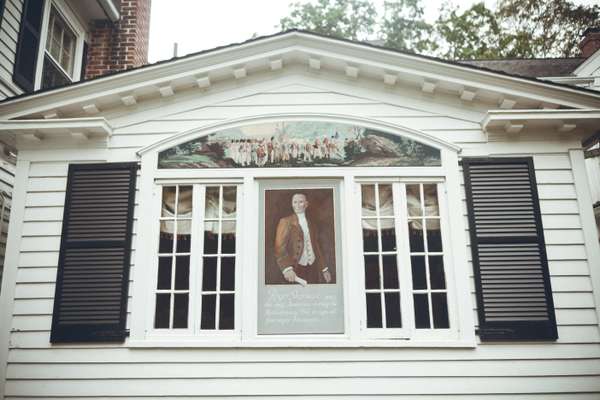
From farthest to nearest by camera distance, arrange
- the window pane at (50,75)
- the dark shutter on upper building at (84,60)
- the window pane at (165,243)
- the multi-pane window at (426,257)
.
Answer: the dark shutter on upper building at (84,60)
the window pane at (50,75)
the window pane at (165,243)
the multi-pane window at (426,257)

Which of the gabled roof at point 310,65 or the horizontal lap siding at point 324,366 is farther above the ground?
the gabled roof at point 310,65

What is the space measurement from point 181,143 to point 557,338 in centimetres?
486

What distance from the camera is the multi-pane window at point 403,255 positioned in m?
5.41

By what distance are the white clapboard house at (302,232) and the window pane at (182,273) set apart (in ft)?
0.04

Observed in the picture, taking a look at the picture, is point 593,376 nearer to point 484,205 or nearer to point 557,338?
point 557,338

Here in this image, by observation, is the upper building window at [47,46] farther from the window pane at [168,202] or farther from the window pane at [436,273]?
the window pane at [436,273]

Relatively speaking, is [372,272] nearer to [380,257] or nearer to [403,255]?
[380,257]

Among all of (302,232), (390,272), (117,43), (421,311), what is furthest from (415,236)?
(117,43)

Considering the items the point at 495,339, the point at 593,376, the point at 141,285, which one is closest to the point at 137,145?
the point at 141,285

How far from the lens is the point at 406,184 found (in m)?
5.75

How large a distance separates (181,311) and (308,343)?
1.50 meters

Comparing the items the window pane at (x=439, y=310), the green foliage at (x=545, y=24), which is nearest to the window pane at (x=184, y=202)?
the window pane at (x=439, y=310)

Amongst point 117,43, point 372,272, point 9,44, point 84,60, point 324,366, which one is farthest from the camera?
point 117,43

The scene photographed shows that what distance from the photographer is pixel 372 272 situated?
217 inches
